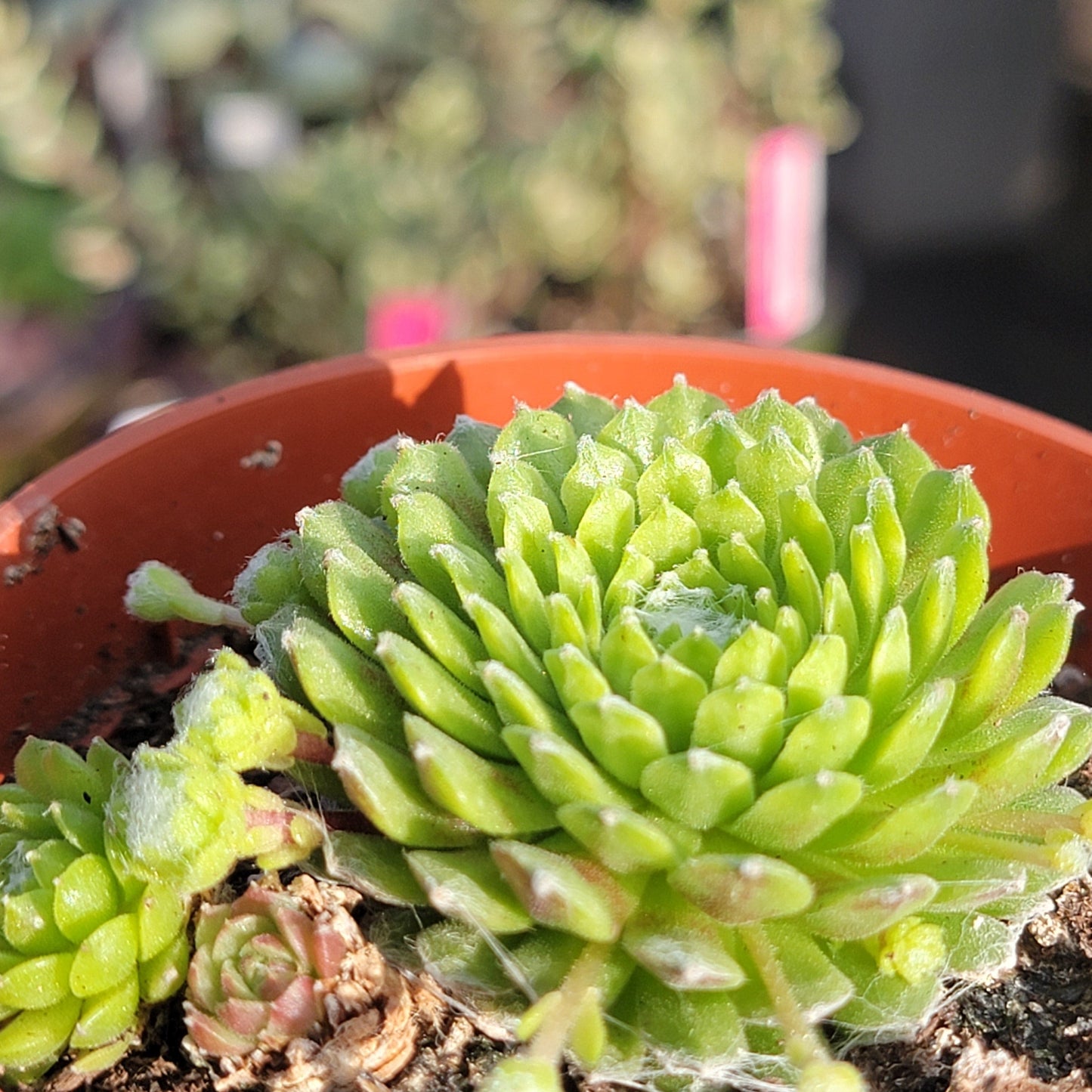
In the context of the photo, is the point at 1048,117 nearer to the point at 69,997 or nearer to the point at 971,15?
the point at 971,15

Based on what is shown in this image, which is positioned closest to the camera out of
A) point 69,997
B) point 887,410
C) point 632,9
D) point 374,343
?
point 69,997

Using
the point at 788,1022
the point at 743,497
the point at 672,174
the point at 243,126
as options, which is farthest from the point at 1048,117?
the point at 788,1022

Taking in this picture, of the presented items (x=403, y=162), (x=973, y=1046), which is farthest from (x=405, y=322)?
(x=403, y=162)

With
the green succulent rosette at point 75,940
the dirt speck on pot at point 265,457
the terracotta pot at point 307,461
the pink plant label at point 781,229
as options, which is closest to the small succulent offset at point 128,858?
the green succulent rosette at point 75,940

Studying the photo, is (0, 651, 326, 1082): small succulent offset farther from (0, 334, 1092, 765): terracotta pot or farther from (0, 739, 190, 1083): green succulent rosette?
(0, 334, 1092, 765): terracotta pot

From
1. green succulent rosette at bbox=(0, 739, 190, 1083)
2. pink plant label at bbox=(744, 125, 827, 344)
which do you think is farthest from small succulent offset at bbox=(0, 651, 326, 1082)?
pink plant label at bbox=(744, 125, 827, 344)

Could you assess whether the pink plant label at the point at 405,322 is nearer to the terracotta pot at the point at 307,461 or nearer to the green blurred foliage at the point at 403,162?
the terracotta pot at the point at 307,461
